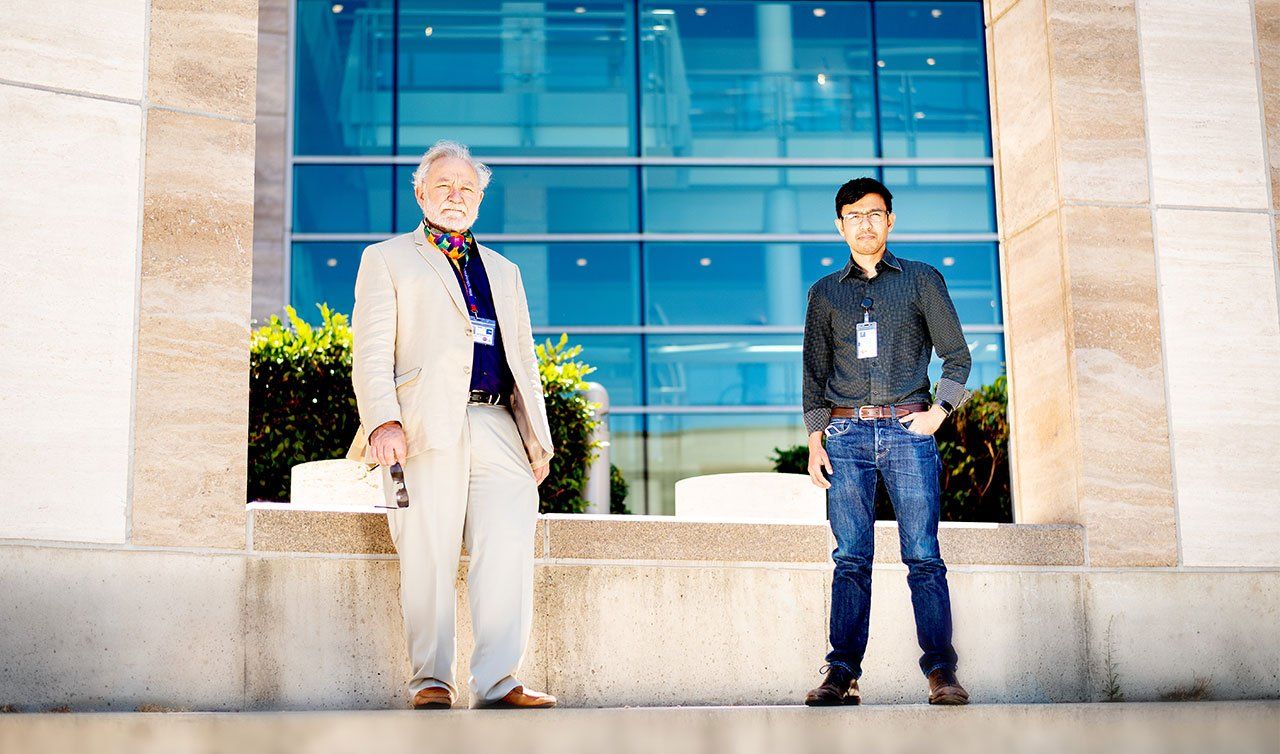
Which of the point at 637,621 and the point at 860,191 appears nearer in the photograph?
the point at 860,191

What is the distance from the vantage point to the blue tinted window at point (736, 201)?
17.2 m

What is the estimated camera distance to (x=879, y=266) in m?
6.73

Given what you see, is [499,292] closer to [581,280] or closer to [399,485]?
[399,485]

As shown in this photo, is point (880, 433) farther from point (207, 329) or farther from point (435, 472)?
point (207, 329)

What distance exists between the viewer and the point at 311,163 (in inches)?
669

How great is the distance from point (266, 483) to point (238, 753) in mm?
4065

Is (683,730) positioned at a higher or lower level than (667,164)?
→ lower

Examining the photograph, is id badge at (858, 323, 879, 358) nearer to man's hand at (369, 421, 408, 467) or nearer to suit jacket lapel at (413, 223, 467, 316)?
suit jacket lapel at (413, 223, 467, 316)

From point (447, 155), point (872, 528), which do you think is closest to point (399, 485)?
point (447, 155)

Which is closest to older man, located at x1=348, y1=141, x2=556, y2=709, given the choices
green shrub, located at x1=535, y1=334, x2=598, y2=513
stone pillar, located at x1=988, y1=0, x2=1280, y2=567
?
stone pillar, located at x1=988, y1=0, x2=1280, y2=567

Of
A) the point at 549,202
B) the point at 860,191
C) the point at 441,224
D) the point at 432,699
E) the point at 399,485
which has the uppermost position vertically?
the point at 549,202

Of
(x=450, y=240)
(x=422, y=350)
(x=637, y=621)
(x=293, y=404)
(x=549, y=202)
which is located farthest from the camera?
(x=549, y=202)

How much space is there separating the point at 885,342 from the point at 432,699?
7.58ft

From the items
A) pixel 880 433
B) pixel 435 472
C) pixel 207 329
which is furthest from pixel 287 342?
Answer: pixel 880 433
